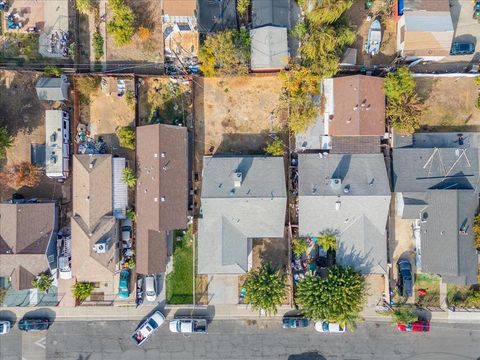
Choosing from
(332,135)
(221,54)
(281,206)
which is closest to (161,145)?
(221,54)

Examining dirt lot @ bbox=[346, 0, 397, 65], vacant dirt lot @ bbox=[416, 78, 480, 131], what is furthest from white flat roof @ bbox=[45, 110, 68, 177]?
vacant dirt lot @ bbox=[416, 78, 480, 131]

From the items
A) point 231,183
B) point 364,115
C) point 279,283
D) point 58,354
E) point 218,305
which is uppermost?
point 364,115

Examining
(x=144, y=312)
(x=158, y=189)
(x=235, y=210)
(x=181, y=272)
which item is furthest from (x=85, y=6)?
(x=144, y=312)

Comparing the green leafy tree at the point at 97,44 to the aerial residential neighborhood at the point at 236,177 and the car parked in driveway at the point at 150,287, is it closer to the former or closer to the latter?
the aerial residential neighborhood at the point at 236,177

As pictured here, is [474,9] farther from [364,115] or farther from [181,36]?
[181,36]

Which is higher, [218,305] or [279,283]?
[279,283]

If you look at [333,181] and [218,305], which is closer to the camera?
[333,181]

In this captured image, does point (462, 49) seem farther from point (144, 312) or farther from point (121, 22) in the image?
point (144, 312)
